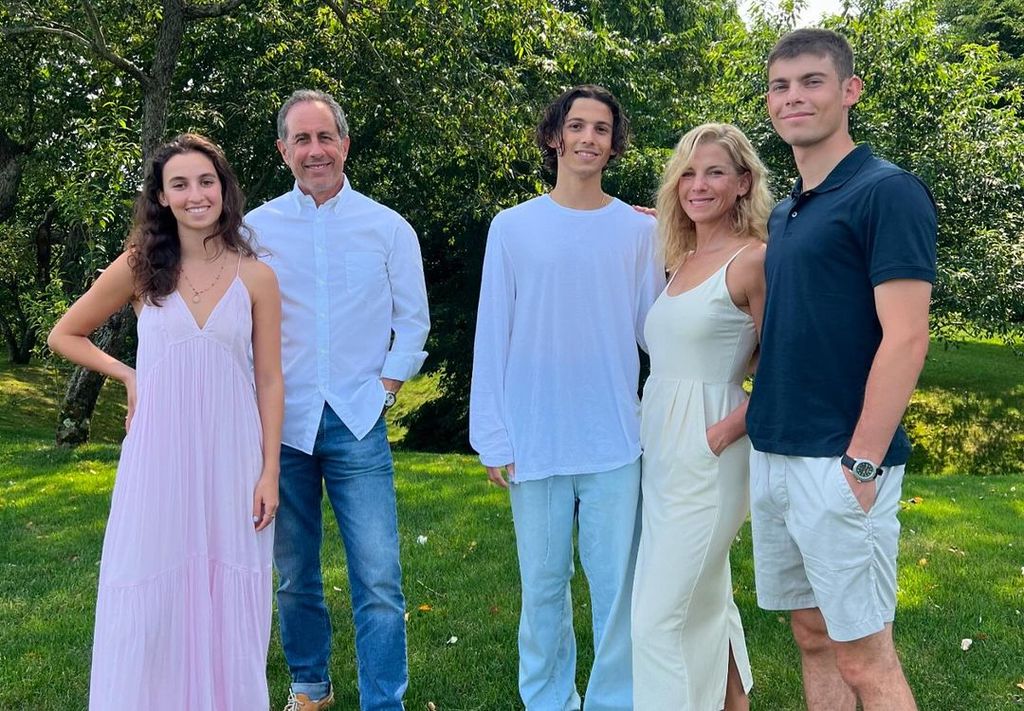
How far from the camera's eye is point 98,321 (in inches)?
114

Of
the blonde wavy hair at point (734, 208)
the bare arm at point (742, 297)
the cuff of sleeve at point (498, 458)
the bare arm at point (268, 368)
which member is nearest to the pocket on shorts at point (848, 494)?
the bare arm at point (742, 297)

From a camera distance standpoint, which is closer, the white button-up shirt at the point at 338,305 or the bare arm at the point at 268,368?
the bare arm at the point at 268,368

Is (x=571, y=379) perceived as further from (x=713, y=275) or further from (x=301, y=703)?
(x=301, y=703)

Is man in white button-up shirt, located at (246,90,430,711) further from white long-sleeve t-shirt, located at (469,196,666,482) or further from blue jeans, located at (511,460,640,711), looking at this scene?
blue jeans, located at (511,460,640,711)

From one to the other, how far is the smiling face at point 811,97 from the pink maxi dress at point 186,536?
5.87 feet

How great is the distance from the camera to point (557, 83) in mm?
10727

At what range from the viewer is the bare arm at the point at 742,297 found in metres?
2.80

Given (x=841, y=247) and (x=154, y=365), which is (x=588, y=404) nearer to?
(x=841, y=247)

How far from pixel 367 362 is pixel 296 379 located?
0.26m

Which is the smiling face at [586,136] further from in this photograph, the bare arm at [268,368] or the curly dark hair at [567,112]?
the bare arm at [268,368]

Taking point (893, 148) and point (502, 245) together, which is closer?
point (502, 245)

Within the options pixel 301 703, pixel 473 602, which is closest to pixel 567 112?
pixel 301 703

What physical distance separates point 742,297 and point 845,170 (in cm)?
54

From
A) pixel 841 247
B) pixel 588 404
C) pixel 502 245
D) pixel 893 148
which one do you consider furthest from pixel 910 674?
pixel 893 148
